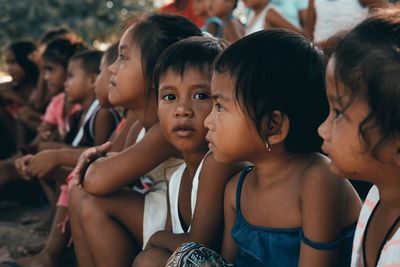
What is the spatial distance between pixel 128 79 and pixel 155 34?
0.75ft

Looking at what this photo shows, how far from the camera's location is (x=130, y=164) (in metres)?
2.77

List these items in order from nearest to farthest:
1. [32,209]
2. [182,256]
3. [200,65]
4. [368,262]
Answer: [368,262], [182,256], [200,65], [32,209]

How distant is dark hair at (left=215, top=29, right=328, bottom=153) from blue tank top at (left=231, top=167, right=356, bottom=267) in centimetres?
29

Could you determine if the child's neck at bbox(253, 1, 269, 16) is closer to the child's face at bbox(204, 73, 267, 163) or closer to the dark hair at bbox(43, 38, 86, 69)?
the dark hair at bbox(43, 38, 86, 69)

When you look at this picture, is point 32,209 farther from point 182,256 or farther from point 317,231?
point 317,231

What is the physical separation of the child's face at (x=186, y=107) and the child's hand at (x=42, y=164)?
3.89 ft

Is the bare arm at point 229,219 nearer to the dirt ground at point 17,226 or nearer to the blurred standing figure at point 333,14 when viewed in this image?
the dirt ground at point 17,226

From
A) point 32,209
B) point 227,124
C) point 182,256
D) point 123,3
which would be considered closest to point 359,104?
point 227,124

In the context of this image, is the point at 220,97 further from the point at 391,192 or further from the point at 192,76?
the point at 391,192

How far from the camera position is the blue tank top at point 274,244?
7.04 feet

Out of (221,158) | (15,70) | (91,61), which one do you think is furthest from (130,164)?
(15,70)

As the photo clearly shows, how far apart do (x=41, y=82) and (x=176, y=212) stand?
9.73 ft

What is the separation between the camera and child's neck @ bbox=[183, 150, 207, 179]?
262cm

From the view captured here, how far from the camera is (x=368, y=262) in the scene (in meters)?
1.95
